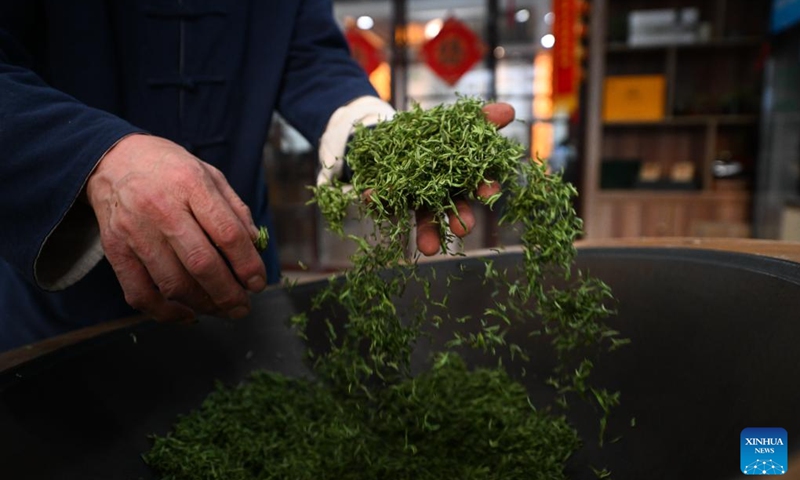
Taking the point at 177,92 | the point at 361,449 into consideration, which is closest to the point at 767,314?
the point at 361,449

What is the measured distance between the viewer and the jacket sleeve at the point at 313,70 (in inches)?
45.0

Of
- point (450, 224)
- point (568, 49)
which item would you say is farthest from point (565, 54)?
point (450, 224)

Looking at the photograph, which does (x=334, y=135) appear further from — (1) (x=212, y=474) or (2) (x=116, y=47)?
(1) (x=212, y=474)

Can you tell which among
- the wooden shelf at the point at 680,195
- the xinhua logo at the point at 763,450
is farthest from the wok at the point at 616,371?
the wooden shelf at the point at 680,195

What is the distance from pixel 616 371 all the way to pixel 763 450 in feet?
1.14

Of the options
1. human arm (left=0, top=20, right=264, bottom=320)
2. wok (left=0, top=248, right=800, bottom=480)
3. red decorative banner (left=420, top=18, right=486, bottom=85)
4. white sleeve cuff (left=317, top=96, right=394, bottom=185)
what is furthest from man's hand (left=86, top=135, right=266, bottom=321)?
red decorative banner (left=420, top=18, right=486, bottom=85)

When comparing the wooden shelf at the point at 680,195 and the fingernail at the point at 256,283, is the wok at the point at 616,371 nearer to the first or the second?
the fingernail at the point at 256,283

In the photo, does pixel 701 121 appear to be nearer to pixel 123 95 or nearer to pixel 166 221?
pixel 123 95

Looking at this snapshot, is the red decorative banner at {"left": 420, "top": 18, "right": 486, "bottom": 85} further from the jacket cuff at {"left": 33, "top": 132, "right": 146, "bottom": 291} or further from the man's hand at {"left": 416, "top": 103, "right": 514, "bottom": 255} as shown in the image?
the jacket cuff at {"left": 33, "top": 132, "right": 146, "bottom": 291}

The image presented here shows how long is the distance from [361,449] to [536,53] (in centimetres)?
444

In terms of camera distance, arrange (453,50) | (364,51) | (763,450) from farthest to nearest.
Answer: (364,51)
(453,50)
(763,450)

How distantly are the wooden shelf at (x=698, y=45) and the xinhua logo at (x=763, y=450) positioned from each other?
3.67 m

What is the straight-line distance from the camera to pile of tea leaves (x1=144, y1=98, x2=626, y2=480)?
77cm

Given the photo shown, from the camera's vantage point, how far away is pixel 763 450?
0.58 metres
